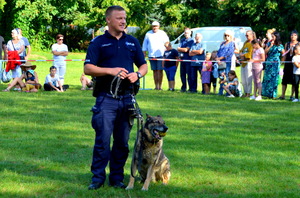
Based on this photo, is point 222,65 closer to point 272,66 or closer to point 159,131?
point 272,66

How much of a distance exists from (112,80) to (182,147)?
3214mm

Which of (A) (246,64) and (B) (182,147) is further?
(A) (246,64)

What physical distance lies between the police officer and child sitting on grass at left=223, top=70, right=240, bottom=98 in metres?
10.0

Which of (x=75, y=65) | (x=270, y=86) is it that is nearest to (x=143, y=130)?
(x=270, y=86)

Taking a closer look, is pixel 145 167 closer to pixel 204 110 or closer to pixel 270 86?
pixel 204 110

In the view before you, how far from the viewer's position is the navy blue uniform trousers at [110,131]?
6.24m

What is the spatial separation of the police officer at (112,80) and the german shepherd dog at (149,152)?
19 centimetres

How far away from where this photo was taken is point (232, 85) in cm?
1630

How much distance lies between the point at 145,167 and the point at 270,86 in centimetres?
1052

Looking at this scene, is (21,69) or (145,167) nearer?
(145,167)

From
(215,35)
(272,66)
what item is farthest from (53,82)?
(215,35)

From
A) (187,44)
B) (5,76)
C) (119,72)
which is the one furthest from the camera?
(5,76)

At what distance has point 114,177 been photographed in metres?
6.64

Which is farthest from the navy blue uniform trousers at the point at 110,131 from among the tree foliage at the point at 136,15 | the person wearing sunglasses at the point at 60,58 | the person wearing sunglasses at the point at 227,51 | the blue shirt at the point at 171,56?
the tree foliage at the point at 136,15
